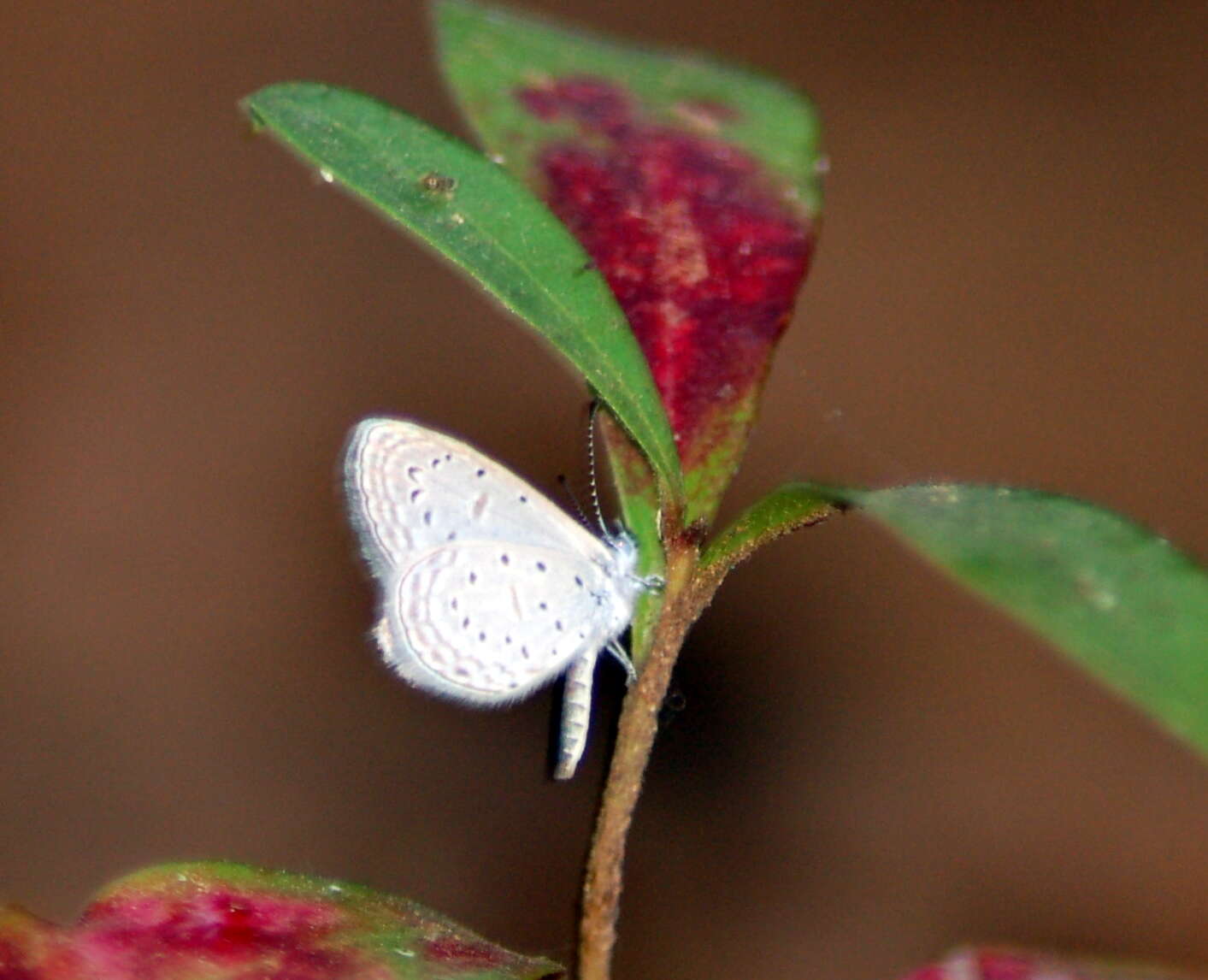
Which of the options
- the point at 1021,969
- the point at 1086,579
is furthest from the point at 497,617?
the point at 1086,579

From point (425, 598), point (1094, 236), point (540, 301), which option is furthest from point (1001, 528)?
point (1094, 236)

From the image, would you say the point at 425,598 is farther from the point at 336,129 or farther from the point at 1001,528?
the point at 1001,528

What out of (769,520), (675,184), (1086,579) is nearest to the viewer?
(1086,579)

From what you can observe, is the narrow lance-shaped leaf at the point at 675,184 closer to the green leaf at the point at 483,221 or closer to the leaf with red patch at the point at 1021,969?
the green leaf at the point at 483,221

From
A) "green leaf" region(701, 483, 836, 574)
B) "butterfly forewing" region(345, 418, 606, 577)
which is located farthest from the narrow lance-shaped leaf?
"butterfly forewing" region(345, 418, 606, 577)

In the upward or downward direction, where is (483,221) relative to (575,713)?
upward

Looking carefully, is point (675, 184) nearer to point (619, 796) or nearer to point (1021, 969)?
point (619, 796)
